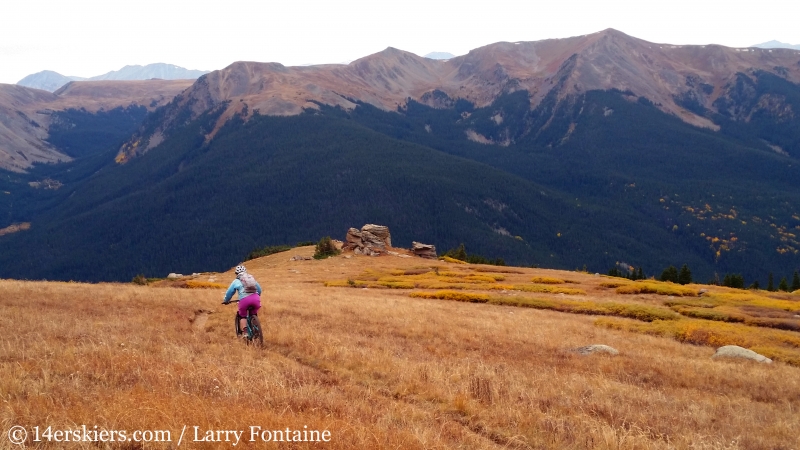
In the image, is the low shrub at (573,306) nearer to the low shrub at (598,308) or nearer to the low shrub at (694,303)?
the low shrub at (598,308)

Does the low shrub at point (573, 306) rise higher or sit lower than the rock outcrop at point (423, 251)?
higher

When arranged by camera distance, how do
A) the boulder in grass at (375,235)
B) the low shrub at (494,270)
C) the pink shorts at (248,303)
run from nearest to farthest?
the pink shorts at (248,303) → the low shrub at (494,270) → the boulder in grass at (375,235)

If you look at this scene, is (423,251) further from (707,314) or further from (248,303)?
(248,303)

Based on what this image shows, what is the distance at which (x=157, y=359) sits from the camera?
1149 centimetres

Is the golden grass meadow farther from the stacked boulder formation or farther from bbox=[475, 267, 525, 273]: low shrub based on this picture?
the stacked boulder formation

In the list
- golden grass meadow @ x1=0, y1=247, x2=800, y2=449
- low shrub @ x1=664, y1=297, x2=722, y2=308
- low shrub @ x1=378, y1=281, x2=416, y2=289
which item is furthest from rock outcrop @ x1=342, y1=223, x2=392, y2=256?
golden grass meadow @ x1=0, y1=247, x2=800, y2=449

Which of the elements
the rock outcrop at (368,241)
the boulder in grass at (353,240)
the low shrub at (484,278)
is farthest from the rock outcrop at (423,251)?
the low shrub at (484,278)

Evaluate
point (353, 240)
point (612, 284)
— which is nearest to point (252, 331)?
point (612, 284)

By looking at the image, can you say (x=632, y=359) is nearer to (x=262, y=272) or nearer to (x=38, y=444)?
(x=38, y=444)

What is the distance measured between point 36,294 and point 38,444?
20.5 metres

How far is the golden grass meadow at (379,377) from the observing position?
7.70 metres

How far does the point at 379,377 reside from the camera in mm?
12188

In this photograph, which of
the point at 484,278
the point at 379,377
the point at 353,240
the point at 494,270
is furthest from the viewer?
the point at 353,240

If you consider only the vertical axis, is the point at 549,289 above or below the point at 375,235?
below
